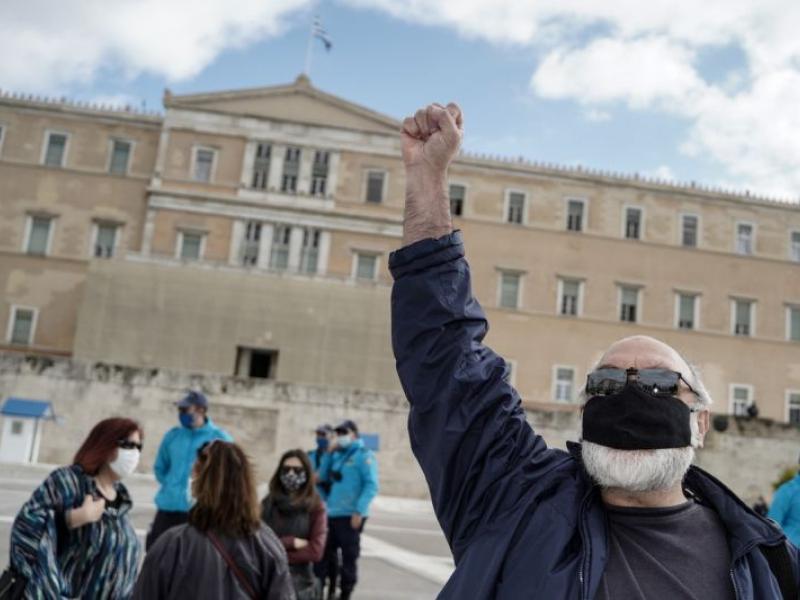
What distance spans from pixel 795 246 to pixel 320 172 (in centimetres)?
2203

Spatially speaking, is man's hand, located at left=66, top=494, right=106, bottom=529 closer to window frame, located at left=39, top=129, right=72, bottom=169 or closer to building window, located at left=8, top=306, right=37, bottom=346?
building window, located at left=8, top=306, right=37, bottom=346

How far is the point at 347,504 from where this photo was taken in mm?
7734

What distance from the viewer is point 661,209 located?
36.3 m

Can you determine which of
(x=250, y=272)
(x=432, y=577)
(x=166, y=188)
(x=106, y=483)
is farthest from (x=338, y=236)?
(x=106, y=483)

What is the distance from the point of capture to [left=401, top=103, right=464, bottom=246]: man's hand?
2012 millimetres

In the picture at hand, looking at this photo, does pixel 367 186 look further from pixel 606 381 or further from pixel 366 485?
pixel 606 381

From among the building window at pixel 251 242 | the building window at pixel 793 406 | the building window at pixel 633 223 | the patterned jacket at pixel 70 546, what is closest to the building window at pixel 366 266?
the building window at pixel 251 242

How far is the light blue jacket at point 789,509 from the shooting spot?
511cm

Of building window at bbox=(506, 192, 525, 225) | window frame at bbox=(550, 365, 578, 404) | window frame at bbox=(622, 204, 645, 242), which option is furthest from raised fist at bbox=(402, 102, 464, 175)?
window frame at bbox=(622, 204, 645, 242)

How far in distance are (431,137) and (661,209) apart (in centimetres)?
3637

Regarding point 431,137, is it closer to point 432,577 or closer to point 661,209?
point 432,577

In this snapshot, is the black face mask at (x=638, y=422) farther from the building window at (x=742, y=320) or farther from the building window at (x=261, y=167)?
the building window at (x=742, y=320)

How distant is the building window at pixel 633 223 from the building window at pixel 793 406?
9.62 m

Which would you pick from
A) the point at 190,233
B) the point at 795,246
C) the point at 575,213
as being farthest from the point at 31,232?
the point at 795,246
